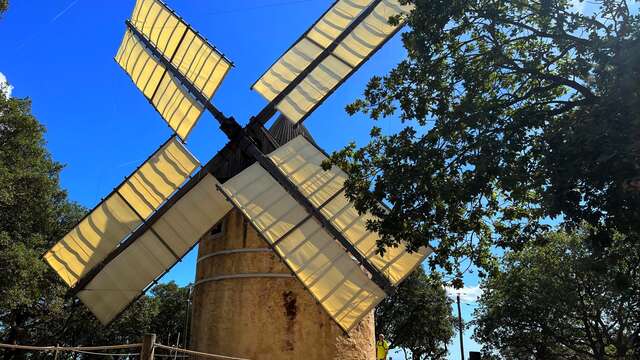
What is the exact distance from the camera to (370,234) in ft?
32.6

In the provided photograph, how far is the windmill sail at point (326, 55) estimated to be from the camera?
11523 millimetres

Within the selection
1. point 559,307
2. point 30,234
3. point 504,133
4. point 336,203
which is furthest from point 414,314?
point 504,133

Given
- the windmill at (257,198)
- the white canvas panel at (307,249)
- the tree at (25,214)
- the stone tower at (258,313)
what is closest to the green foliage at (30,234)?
the tree at (25,214)

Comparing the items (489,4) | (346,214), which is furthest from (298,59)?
(489,4)

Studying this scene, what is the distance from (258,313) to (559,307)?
16.9 meters

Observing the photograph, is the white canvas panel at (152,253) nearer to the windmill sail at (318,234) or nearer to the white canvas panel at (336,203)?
the windmill sail at (318,234)

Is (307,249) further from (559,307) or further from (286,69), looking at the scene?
(559,307)

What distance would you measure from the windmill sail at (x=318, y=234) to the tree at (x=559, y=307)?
1353cm

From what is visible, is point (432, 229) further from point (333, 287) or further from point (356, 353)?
point (356, 353)

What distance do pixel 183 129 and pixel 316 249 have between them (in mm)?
4825

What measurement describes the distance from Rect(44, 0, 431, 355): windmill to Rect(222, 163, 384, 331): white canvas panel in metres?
0.02

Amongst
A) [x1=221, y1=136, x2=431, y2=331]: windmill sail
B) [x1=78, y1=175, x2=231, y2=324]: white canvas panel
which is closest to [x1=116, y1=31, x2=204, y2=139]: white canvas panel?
[x1=78, y1=175, x2=231, y2=324]: white canvas panel

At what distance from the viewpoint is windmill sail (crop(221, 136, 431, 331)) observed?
9250 millimetres

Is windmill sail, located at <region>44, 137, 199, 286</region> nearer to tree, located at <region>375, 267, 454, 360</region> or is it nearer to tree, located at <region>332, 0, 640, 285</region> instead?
tree, located at <region>332, 0, 640, 285</region>
